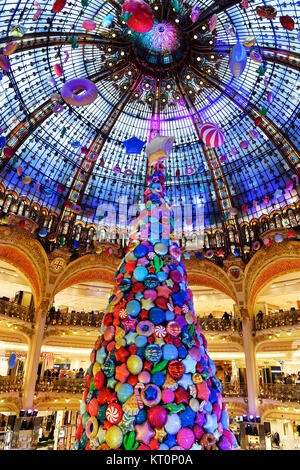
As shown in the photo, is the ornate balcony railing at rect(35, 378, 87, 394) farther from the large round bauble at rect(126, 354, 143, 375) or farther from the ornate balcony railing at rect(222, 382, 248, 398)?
the large round bauble at rect(126, 354, 143, 375)

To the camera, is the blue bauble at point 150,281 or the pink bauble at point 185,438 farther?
the blue bauble at point 150,281

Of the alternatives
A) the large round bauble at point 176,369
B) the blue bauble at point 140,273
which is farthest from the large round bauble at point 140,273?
the large round bauble at point 176,369

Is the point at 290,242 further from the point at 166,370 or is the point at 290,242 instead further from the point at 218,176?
the point at 166,370

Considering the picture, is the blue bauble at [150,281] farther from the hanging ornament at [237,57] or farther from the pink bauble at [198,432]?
the hanging ornament at [237,57]

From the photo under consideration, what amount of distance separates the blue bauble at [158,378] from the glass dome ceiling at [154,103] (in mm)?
14931

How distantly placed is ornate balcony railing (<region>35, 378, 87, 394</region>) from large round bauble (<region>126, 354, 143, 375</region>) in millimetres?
19962

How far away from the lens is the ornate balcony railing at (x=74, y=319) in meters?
22.0

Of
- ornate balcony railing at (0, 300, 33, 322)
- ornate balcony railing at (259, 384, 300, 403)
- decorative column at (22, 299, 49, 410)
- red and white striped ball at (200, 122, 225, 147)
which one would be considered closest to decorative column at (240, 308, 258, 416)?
ornate balcony railing at (259, 384, 300, 403)

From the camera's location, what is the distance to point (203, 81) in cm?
1972

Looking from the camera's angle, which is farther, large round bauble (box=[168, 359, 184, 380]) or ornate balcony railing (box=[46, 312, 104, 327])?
ornate balcony railing (box=[46, 312, 104, 327])

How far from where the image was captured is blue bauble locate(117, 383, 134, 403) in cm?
349

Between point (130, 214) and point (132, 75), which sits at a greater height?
point (132, 75)

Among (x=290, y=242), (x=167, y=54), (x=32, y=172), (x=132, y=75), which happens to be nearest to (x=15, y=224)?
(x=32, y=172)

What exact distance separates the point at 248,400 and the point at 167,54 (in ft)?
77.9
